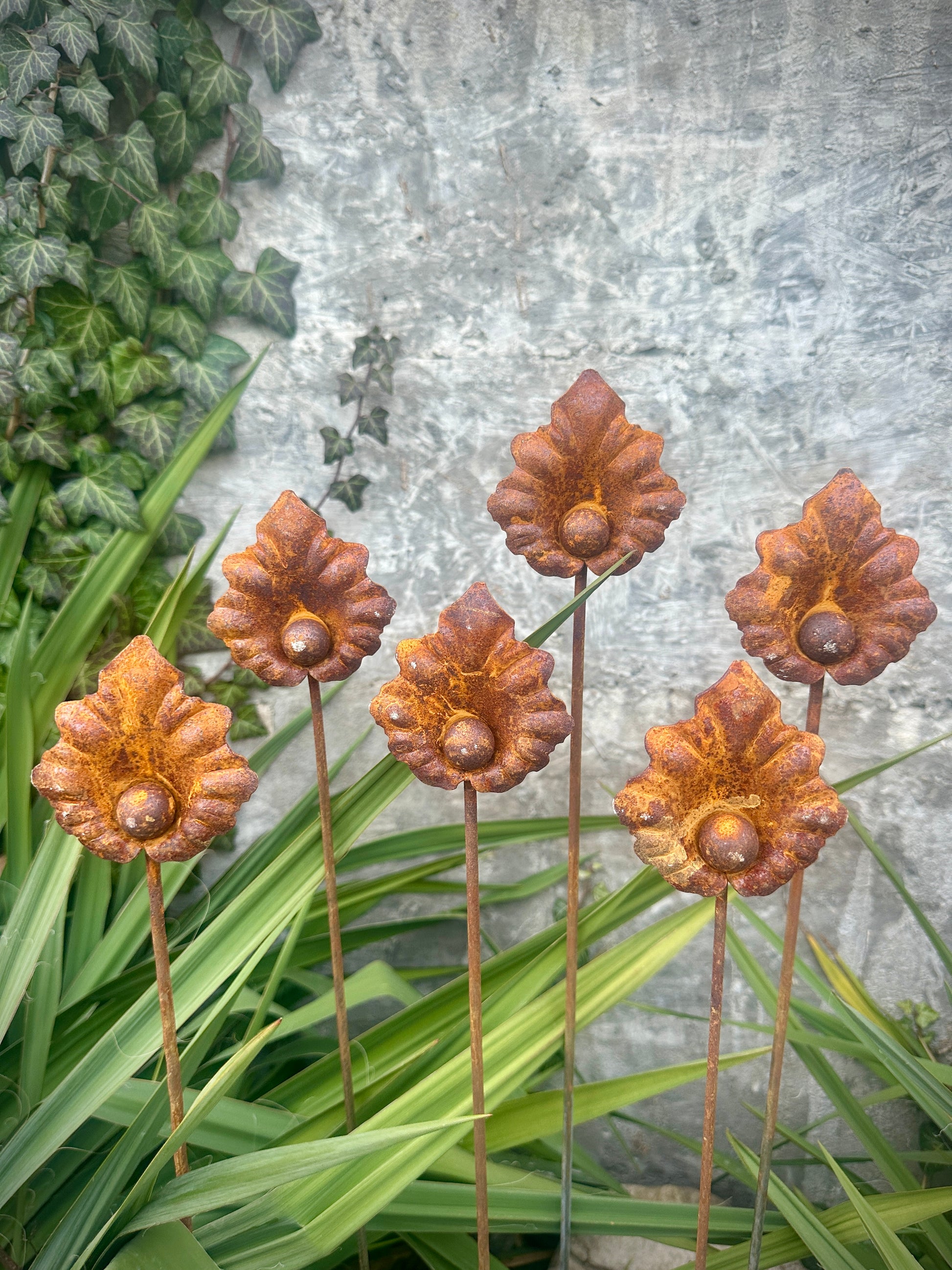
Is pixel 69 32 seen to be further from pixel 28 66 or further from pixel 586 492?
pixel 586 492

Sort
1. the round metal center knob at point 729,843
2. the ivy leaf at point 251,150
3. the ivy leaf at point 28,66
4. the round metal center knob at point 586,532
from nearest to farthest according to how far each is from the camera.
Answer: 1. the round metal center knob at point 729,843
2. the round metal center knob at point 586,532
3. the ivy leaf at point 28,66
4. the ivy leaf at point 251,150

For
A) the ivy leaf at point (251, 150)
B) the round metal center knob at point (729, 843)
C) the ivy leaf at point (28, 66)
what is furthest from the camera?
the ivy leaf at point (251, 150)

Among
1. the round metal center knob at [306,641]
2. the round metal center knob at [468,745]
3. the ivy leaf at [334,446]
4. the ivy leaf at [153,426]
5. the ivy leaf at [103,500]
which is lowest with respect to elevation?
the round metal center knob at [468,745]

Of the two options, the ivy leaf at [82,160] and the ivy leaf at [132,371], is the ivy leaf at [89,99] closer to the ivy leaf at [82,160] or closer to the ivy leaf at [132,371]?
the ivy leaf at [82,160]

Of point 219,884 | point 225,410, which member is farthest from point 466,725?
point 225,410

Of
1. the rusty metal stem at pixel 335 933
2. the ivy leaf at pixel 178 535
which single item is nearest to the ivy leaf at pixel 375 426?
the ivy leaf at pixel 178 535

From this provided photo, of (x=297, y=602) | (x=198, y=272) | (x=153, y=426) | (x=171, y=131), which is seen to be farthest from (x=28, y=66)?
(x=297, y=602)
